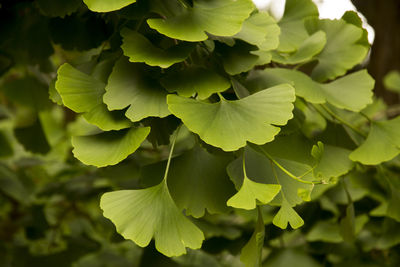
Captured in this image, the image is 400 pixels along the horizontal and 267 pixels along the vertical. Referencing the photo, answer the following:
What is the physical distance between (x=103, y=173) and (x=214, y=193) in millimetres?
381

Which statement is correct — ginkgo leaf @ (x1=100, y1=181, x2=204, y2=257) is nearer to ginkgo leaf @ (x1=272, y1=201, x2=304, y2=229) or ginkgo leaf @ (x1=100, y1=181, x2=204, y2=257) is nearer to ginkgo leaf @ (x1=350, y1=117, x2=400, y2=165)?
ginkgo leaf @ (x1=272, y1=201, x2=304, y2=229)

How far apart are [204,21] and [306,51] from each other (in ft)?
0.51

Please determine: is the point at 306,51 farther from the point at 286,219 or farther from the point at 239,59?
the point at 286,219

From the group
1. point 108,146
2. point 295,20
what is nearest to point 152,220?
point 108,146

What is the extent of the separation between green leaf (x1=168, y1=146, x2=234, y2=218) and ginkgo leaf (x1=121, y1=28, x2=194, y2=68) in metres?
0.11

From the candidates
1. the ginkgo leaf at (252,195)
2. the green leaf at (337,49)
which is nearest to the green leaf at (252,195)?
the ginkgo leaf at (252,195)

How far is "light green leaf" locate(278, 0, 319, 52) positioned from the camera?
19.1 inches

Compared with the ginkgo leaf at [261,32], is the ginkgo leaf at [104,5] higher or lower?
higher

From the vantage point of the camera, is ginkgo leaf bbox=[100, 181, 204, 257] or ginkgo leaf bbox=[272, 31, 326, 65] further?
ginkgo leaf bbox=[272, 31, 326, 65]

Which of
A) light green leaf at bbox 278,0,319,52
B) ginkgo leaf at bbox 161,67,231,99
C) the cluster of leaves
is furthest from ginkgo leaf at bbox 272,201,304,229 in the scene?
light green leaf at bbox 278,0,319,52

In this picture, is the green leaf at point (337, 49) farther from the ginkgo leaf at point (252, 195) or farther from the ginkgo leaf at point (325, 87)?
the ginkgo leaf at point (252, 195)

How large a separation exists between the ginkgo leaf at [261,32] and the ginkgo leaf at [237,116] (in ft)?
0.21

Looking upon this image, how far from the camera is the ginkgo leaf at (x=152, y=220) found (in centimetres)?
33

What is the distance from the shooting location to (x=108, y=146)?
37cm
